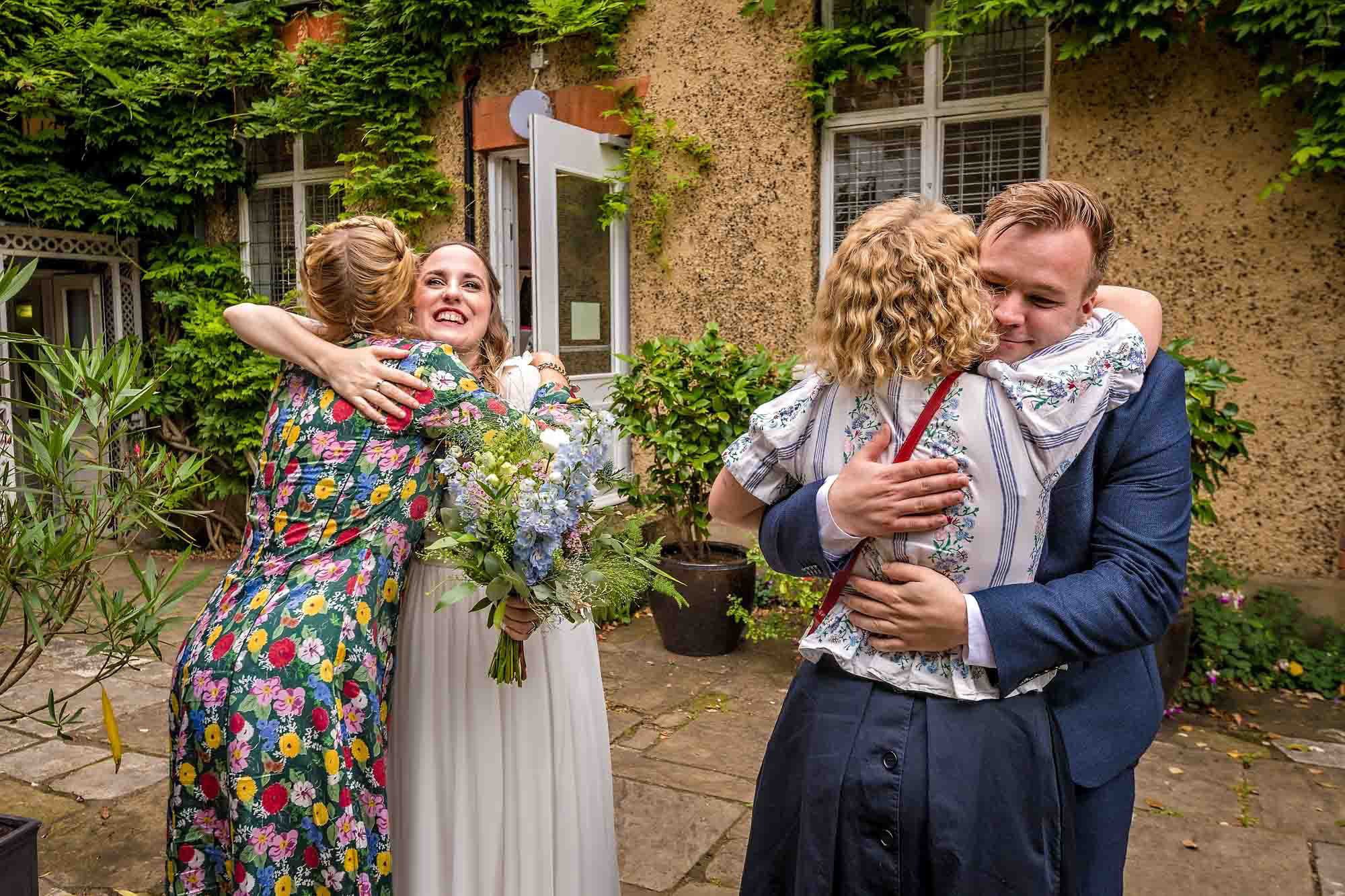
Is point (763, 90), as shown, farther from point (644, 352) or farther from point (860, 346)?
point (860, 346)

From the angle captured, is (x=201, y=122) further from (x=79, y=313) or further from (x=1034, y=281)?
(x=1034, y=281)

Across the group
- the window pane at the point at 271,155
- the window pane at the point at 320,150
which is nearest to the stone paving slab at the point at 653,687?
the window pane at the point at 320,150

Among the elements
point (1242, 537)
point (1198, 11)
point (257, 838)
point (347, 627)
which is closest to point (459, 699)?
point (347, 627)

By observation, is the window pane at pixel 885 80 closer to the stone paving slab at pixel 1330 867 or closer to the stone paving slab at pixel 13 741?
the stone paving slab at pixel 1330 867

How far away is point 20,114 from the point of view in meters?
8.06

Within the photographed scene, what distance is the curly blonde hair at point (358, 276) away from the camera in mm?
2223

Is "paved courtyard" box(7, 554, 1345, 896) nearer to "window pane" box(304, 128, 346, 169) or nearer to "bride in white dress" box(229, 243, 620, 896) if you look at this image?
"bride in white dress" box(229, 243, 620, 896)

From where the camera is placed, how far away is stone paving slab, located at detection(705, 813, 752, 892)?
122 inches

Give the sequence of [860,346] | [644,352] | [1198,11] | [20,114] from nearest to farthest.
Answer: [860,346] < [1198,11] < [644,352] < [20,114]

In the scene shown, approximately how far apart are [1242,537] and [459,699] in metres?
4.51

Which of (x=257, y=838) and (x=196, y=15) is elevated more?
(x=196, y=15)

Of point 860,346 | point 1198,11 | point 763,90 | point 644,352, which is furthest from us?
point 763,90

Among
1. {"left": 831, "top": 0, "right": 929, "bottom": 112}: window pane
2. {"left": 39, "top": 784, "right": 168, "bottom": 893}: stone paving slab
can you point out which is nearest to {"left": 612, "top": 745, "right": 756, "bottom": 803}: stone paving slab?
{"left": 39, "top": 784, "right": 168, "bottom": 893}: stone paving slab

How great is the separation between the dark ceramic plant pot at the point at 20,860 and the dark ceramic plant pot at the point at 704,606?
327cm
